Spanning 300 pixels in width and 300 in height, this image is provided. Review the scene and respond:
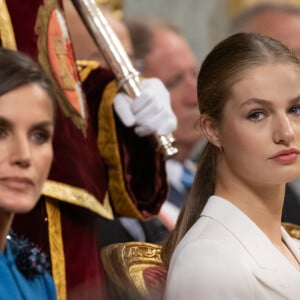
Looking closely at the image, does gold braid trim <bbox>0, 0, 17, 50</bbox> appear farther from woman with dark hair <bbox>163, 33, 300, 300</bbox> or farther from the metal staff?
woman with dark hair <bbox>163, 33, 300, 300</bbox>

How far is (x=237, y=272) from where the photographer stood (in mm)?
1298

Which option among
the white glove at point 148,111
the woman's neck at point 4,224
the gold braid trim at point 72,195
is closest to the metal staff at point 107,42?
the white glove at point 148,111

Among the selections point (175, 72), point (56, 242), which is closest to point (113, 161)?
point (56, 242)

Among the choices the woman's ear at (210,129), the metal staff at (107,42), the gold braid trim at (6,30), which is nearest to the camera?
the woman's ear at (210,129)

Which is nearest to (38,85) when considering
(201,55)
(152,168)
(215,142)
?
(215,142)

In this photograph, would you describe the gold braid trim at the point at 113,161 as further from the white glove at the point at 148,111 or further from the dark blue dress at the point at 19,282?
the dark blue dress at the point at 19,282

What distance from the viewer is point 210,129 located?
140 centimetres

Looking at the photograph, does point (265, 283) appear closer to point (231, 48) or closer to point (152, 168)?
point (231, 48)

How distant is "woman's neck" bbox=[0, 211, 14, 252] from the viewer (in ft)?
4.44

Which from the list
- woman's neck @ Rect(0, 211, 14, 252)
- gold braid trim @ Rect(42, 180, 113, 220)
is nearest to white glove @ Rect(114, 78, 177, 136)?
gold braid trim @ Rect(42, 180, 113, 220)

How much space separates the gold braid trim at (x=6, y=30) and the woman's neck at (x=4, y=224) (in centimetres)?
Answer: 31

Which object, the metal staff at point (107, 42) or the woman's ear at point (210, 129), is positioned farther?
the metal staff at point (107, 42)

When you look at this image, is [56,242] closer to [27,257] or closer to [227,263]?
[27,257]

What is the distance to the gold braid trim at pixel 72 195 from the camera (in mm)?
1627
